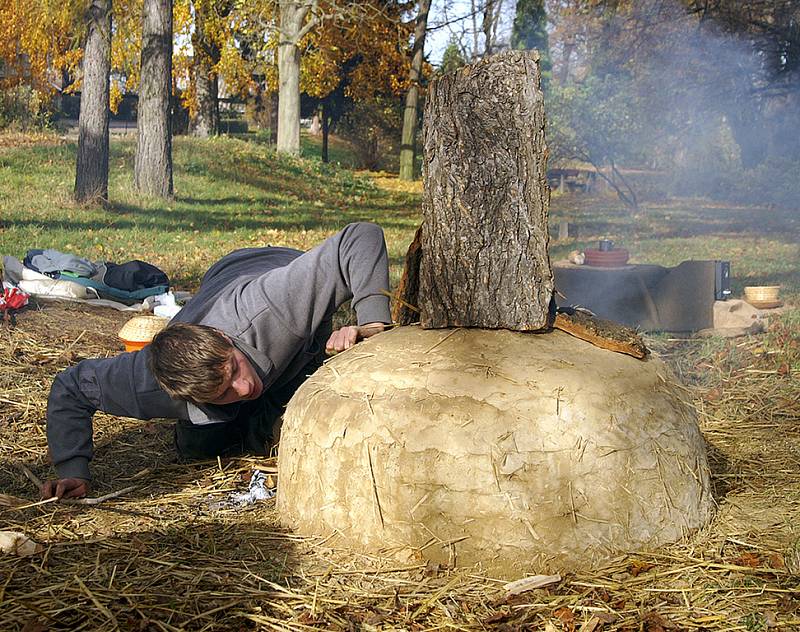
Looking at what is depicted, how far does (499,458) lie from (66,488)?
6.34ft

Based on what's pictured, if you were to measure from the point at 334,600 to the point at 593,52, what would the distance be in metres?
19.2

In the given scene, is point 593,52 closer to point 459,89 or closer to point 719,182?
point 719,182

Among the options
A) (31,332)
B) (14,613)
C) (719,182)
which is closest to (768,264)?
(31,332)

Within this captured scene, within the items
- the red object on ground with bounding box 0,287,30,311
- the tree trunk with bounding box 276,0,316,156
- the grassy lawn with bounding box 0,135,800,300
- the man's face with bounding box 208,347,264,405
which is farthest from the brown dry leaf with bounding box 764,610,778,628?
the tree trunk with bounding box 276,0,316,156

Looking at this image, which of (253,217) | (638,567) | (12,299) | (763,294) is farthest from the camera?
(253,217)

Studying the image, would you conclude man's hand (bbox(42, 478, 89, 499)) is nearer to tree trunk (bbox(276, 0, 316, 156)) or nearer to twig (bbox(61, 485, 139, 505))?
twig (bbox(61, 485, 139, 505))

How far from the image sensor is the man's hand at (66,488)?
3.81 metres

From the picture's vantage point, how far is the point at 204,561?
323 centimetres

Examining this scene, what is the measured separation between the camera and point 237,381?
146 inches

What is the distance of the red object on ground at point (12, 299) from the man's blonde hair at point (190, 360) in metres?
3.80

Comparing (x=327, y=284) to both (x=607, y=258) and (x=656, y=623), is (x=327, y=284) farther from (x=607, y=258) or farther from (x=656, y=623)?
(x=607, y=258)

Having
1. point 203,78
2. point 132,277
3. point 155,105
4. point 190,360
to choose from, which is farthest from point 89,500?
point 203,78

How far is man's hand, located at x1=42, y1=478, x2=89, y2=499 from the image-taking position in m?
3.81

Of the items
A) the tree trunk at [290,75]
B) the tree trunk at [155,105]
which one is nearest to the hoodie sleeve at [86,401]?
the tree trunk at [155,105]
